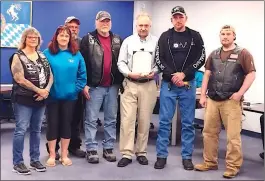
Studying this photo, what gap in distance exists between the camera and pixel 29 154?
2.88 m

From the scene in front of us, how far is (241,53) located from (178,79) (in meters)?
0.56

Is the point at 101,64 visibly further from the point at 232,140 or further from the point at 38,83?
the point at 232,140

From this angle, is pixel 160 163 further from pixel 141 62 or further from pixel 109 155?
pixel 141 62

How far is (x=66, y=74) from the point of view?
2.86 metres

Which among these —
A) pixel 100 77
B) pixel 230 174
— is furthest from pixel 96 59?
pixel 230 174

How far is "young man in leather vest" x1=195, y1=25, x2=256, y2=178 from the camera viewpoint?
9.09 feet

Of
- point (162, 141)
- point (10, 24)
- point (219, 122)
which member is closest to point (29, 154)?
point (162, 141)

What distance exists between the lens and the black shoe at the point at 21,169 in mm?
2676

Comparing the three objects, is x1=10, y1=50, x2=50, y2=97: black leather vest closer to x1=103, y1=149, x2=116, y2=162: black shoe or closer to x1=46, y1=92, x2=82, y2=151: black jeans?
x1=46, y1=92, x2=82, y2=151: black jeans

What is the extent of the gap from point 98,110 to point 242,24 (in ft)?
9.18

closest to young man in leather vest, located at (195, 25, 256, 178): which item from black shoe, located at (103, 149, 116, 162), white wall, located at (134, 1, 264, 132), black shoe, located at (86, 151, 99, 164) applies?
black shoe, located at (103, 149, 116, 162)

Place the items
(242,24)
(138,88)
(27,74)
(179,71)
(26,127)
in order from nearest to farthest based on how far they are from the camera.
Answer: (27,74) → (26,127) → (179,71) → (138,88) → (242,24)

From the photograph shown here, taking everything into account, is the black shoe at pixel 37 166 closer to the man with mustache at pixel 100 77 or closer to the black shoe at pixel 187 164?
the man with mustache at pixel 100 77

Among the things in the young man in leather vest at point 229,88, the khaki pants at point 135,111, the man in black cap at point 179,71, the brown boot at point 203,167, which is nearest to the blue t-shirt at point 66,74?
the khaki pants at point 135,111
